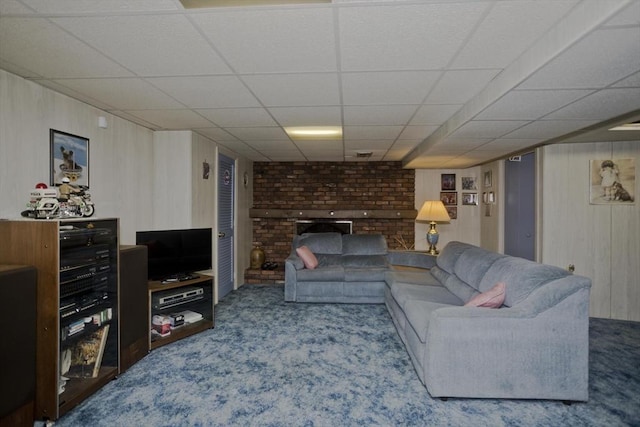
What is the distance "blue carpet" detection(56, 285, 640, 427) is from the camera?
2.05 metres

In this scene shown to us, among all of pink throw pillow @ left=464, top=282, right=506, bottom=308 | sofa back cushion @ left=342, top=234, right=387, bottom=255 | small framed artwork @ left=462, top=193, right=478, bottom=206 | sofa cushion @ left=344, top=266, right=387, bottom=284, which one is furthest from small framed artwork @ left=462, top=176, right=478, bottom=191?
pink throw pillow @ left=464, top=282, right=506, bottom=308

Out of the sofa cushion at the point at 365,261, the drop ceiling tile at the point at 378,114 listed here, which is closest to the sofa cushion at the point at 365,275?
the sofa cushion at the point at 365,261

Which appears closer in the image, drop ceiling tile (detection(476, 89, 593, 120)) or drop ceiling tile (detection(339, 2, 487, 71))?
drop ceiling tile (detection(339, 2, 487, 71))

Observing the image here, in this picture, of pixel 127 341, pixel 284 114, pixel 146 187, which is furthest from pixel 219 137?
pixel 127 341

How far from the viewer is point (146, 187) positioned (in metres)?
3.71

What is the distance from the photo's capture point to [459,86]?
95.7 inches

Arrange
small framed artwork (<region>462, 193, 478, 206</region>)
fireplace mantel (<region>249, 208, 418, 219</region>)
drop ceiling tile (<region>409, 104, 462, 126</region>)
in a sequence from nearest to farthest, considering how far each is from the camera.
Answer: drop ceiling tile (<region>409, 104, 462, 126</region>) → fireplace mantel (<region>249, 208, 418, 219</region>) → small framed artwork (<region>462, 193, 478, 206</region>)

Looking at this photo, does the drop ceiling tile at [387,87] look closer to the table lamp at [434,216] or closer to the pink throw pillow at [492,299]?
the pink throw pillow at [492,299]

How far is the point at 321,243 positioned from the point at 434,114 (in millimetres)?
2899

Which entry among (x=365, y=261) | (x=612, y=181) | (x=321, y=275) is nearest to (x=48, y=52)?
(x=321, y=275)

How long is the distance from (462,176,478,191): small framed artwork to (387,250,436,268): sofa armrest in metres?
2.08

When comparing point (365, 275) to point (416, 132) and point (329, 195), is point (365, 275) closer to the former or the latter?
point (416, 132)

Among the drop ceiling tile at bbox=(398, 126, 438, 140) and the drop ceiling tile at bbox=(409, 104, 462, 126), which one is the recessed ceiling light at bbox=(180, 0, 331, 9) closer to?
the drop ceiling tile at bbox=(409, 104, 462, 126)

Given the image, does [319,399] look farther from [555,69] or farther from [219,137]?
[219,137]
